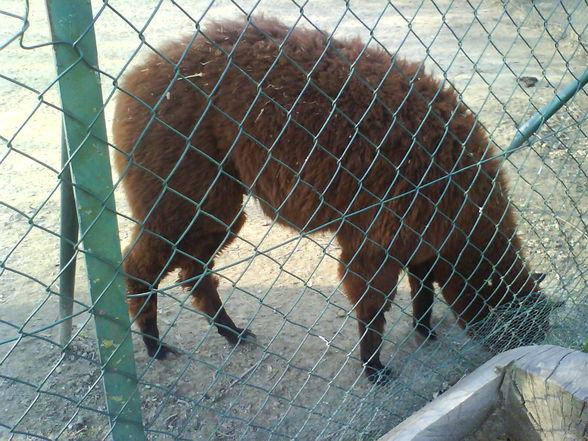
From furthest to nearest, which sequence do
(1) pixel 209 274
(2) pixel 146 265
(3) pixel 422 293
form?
(3) pixel 422 293, (1) pixel 209 274, (2) pixel 146 265

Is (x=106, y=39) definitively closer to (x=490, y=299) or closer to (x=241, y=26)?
(x=241, y=26)

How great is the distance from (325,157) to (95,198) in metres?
1.61

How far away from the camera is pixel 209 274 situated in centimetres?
332

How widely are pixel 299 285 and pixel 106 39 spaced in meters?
5.87

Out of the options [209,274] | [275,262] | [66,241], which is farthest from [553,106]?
[66,241]

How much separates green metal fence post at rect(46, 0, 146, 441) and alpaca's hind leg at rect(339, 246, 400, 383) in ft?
4.84

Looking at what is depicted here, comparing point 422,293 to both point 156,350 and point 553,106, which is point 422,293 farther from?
point 156,350

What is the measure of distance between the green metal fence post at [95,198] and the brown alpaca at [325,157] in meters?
0.97

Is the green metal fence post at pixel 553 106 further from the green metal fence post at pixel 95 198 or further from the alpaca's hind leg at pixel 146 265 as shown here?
the green metal fence post at pixel 95 198

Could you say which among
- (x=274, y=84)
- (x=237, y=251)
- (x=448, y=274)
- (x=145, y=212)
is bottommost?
(x=237, y=251)

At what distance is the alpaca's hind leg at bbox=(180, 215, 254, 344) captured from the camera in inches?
131

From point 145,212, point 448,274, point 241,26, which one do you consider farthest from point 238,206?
point 448,274

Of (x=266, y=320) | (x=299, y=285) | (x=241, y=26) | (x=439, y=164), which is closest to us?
(x=439, y=164)

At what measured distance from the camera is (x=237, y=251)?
4715 millimetres
